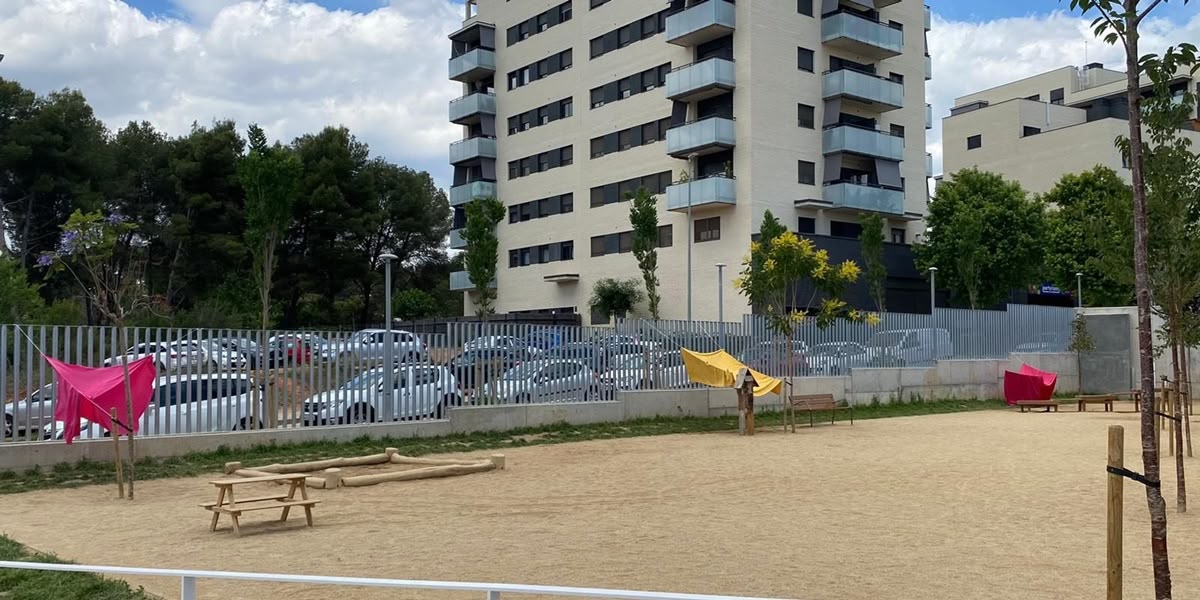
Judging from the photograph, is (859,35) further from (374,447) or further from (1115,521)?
(1115,521)

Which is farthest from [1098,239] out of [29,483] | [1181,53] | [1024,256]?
[1024,256]

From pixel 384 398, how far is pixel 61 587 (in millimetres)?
11613

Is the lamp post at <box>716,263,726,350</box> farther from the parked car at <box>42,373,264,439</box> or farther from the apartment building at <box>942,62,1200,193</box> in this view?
the parked car at <box>42,373,264,439</box>

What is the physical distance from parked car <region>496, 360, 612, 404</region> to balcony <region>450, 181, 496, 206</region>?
119ft

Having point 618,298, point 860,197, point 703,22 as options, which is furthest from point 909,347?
point 703,22

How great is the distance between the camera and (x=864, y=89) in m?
46.9

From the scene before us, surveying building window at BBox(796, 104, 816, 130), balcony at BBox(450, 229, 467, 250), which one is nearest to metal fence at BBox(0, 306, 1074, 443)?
building window at BBox(796, 104, 816, 130)

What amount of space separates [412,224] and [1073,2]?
62.8m

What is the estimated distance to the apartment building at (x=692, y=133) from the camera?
45.2 m

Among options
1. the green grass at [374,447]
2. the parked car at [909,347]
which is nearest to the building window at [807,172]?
the parked car at [909,347]

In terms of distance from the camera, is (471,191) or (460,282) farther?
(460,282)

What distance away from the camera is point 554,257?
5550cm

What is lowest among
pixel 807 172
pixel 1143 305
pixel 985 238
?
pixel 1143 305

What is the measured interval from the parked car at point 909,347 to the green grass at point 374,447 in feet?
7.07
